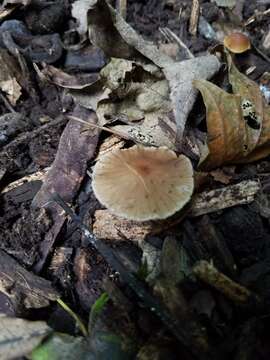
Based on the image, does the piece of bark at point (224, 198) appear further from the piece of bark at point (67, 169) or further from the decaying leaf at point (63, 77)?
the decaying leaf at point (63, 77)

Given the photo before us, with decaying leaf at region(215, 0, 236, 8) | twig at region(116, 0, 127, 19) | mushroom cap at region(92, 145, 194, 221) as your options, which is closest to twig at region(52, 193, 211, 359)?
mushroom cap at region(92, 145, 194, 221)

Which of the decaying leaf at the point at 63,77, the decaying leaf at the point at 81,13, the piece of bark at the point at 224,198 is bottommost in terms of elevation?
the piece of bark at the point at 224,198

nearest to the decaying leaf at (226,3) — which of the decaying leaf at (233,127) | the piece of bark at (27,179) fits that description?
the decaying leaf at (233,127)

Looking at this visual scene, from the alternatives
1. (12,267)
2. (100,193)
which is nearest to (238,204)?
(100,193)

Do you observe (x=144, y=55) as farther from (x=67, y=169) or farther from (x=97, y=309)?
(x=97, y=309)

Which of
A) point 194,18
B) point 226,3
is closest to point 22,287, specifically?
point 194,18

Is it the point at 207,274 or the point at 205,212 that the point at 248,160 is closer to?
the point at 205,212

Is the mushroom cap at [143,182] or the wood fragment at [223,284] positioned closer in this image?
the wood fragment at [223,284]
